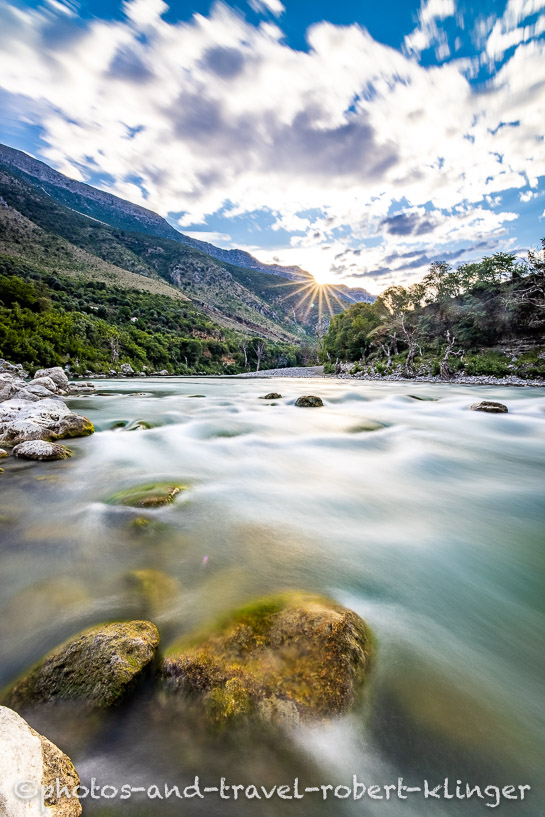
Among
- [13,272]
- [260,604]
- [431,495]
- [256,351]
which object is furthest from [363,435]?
[256,351]

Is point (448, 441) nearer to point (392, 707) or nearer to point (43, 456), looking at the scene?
point (392, 707)

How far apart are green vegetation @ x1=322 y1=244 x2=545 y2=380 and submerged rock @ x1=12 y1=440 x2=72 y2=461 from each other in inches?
1183

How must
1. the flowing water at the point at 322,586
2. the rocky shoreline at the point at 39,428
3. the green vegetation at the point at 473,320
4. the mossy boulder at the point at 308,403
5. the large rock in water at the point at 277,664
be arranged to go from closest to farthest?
1. the flowing water at the point at 322,586
2. the large rock in water at the point at 277,664
3. the rocky shoreline at the point at 39,428
4. the mossy boulder at the point at 308,403
5. the green vegetation at the point at 473,320

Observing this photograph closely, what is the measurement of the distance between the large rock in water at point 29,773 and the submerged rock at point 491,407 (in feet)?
48.3

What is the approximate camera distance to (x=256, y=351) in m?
78.5

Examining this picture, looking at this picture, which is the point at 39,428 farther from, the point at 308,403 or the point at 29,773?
the point at 308,403

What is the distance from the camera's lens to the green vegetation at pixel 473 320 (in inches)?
1155

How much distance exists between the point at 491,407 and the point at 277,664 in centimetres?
1382

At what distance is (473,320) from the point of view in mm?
36156

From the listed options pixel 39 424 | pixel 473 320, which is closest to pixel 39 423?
pixel 39 424

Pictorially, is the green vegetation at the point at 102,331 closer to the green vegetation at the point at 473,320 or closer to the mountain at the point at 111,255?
the mountain at the point at 111,255

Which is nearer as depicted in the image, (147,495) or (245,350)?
(147,495)

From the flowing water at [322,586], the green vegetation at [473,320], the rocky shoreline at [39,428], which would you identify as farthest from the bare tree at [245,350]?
the flowing water at [322,586]

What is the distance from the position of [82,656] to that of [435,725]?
2205 millimetres
